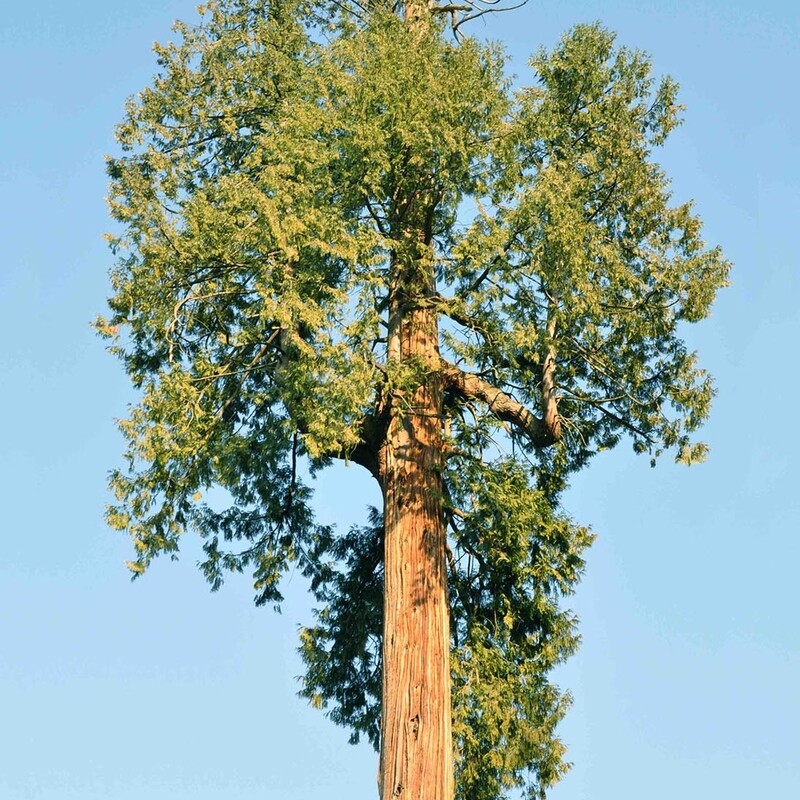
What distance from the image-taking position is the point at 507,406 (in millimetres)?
12891

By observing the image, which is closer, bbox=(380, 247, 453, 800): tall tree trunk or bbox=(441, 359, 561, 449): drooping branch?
bbox=(380, 247, 453, 800): tall tree trunk

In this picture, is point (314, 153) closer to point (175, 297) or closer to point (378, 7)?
point (175, 297)

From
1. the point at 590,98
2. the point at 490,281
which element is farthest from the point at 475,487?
the point at 590,98

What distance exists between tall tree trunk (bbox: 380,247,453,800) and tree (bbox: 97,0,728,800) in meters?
0.03

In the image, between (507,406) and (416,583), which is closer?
(416,583)

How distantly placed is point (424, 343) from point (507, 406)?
1.07 metres

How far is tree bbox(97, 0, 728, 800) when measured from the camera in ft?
39.3

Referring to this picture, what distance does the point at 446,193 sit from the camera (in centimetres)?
1258

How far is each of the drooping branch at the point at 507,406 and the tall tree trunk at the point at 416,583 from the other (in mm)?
202

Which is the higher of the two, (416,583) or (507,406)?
(507,406)

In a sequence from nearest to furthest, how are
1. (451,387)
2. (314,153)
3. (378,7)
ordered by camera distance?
(314,153) → (451,387) → (378,7)

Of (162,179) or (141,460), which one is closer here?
(141,460)

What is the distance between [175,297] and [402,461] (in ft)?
8.83

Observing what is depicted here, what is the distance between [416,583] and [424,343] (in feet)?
8.46
